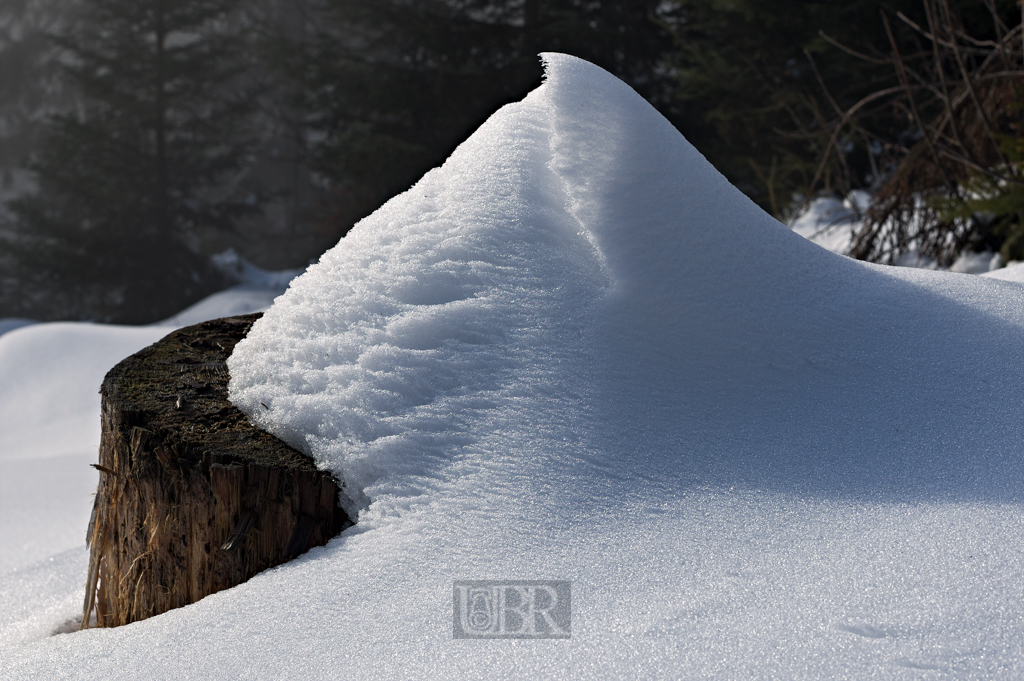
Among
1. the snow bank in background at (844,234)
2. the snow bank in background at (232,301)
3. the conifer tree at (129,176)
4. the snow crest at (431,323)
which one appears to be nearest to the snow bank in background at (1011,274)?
the snow bank in background at (844,234)

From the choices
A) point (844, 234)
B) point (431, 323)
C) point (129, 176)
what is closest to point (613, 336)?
→ point (431, 323)

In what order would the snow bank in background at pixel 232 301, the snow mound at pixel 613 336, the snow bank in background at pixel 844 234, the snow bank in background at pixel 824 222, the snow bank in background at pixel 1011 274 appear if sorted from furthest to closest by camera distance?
the snow bank in background at pixel 232 301
the snow bank in background at pixel 824 222
the snow bank in background at pixel 844 234
the snow bank in background at pixel 1011 274
the snow mound at pixel 613 336

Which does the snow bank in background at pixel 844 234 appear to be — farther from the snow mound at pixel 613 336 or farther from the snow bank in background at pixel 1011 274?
the snow mound at pixel 613 336

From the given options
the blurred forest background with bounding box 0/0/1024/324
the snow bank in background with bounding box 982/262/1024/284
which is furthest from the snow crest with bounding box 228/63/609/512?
the blurred forest background with bounding box 0/0/1024/324

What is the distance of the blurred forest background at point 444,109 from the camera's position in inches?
237

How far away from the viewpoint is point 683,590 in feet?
3.23

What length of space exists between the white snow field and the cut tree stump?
60 millimetres

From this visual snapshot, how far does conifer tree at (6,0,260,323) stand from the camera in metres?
11.2

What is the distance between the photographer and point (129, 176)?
11.4 metres

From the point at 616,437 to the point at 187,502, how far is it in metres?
0.74

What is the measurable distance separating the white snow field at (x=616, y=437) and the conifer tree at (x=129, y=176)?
35.6ft

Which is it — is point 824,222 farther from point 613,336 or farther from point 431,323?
point 431,323

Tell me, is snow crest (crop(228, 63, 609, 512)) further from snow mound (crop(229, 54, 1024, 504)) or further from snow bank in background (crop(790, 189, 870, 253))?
snow bank in background (crop(790, 189, 870, 253))

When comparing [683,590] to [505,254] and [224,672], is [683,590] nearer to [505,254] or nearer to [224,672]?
[224,672]
